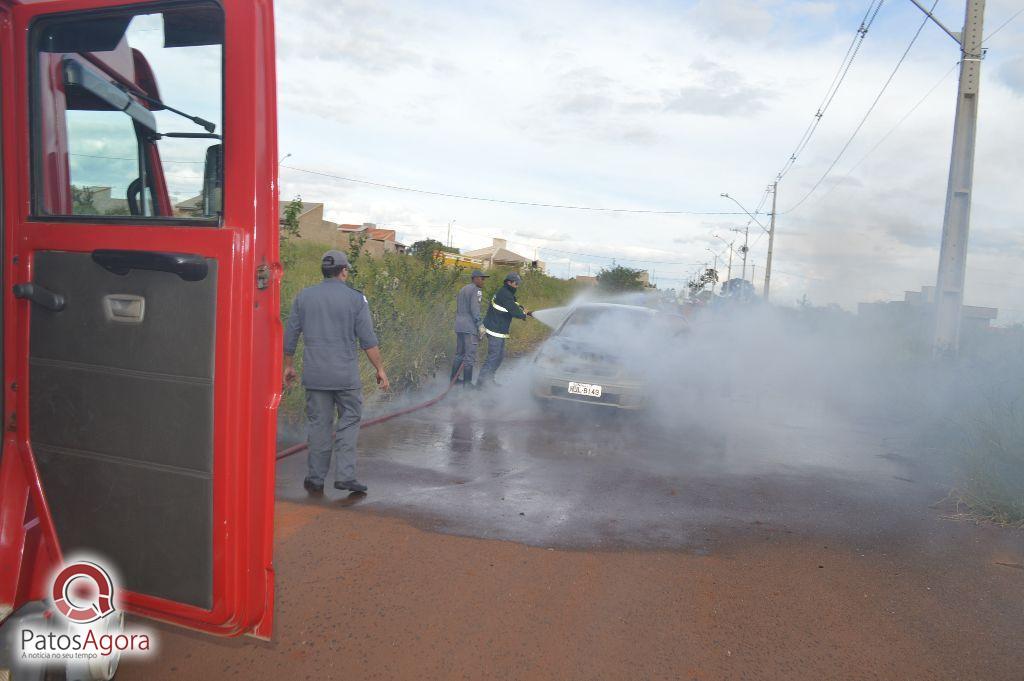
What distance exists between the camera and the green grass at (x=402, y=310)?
31.8 ft

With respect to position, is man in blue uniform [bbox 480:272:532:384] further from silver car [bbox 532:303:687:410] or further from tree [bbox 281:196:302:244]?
tree [bbox 281:196:302:244]

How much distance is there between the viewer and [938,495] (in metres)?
6.62

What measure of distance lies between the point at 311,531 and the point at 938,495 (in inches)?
220

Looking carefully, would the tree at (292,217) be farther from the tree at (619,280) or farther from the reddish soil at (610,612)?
the tree at (619,280)

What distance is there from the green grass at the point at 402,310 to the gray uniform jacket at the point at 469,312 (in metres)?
0.59

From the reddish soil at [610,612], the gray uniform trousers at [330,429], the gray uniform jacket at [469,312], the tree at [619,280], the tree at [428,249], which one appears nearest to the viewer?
the reddish soil at [610,612]

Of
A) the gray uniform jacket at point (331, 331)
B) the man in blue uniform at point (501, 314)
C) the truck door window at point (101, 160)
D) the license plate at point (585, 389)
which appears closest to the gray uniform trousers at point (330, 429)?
the gray uniform jacket at point (331, 331)

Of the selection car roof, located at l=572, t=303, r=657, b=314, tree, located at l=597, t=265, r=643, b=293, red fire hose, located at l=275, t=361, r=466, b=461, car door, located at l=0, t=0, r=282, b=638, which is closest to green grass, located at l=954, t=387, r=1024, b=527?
car roof, located at l=572, t=303, r=657, b=314

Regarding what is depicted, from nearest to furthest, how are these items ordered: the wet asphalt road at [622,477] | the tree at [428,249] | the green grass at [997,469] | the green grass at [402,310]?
the wet asphalt road at [622,477] → the green grass at [997,469] → the green grass at [402,310] → the tree at [428,249]

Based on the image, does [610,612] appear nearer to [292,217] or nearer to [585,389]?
[585,389]

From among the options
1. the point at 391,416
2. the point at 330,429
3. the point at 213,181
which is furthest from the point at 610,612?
the point at 391,416

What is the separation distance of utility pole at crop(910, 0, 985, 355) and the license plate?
5994 mm

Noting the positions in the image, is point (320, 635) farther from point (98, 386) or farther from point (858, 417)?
point (858, 417)

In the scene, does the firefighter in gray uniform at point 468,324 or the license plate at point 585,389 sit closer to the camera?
the license plate at point 585,389
